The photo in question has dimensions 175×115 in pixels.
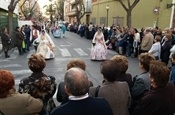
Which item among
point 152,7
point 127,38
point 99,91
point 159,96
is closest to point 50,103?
point 99,91

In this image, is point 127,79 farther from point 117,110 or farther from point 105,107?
point 105,107

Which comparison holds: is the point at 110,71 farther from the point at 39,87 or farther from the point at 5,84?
the point at 5,84

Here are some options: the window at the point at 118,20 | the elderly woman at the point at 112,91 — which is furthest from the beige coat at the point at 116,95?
the window at the point at 118,20

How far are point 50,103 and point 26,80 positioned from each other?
0.47 metres

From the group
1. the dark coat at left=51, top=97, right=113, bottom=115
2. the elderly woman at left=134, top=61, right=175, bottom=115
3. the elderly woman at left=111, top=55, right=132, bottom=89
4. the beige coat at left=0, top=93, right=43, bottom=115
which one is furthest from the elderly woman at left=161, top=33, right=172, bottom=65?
the dark coat at left=51, top=97, right=113, bottom=115

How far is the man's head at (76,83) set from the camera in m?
2.17

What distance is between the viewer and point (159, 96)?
113 inches

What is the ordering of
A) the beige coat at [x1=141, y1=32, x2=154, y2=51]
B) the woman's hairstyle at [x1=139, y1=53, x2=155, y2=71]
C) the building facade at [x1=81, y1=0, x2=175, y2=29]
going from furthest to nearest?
the building facade at [x1=81, y1=0, x2=175, y2=29]
the beige coat at [x1=141, y1=32, x2=154, y2=51]
the woman's hairstyle at [x1=139, y1=53, x2=155, y2=71]

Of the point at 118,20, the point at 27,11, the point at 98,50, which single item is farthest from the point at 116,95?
the point at 27,11

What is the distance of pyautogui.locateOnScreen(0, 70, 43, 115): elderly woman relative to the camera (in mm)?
2561

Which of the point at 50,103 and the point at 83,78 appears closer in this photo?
the point at 83,78

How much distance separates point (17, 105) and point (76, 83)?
790 mm

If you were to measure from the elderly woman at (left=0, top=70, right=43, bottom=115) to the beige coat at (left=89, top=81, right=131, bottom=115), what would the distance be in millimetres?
765

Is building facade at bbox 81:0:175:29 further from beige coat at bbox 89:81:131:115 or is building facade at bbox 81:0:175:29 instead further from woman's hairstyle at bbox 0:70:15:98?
woman's hairstyle at bbox 0:70:15:98
